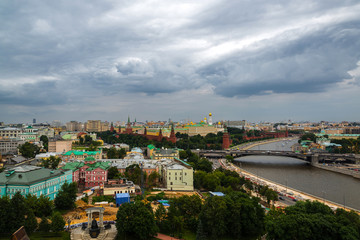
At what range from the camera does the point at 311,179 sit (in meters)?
49.1

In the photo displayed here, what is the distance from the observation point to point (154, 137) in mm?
103062

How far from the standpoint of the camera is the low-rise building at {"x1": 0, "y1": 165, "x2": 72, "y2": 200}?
26516 millimetres

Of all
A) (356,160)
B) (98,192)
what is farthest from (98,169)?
(356,160)

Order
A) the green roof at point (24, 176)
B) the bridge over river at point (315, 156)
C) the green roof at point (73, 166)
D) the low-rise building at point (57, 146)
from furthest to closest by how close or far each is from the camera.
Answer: the low-rise building at point (57, 146)
the bridge over river at point (315, 156)
the green roof at point (73, 166)
the green roof at point (24, 176)

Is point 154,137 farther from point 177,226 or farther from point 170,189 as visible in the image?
point 177,226

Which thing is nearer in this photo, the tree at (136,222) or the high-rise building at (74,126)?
the tree at (136,222)

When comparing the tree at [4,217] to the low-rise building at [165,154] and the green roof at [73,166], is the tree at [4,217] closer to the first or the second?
the green roof at [73,166]

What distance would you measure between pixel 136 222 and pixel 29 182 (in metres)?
13.0

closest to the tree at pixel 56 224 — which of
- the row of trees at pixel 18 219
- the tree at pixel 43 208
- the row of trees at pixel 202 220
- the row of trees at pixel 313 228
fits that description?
the row of trees at pixel 18 219

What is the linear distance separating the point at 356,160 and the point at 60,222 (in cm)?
6694

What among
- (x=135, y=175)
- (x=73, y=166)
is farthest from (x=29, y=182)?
(x=135, y=175)

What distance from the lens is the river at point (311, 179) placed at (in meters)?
38.2

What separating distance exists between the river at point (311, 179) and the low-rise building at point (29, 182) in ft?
112

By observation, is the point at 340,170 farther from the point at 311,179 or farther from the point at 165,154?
the point at 165,154
